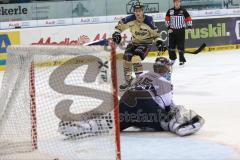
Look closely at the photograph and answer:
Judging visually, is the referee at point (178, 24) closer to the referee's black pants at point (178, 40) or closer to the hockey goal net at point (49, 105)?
the referee's black pants at point (178, 40)

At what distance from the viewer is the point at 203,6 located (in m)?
15.4

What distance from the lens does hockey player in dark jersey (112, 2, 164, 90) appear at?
345 inches

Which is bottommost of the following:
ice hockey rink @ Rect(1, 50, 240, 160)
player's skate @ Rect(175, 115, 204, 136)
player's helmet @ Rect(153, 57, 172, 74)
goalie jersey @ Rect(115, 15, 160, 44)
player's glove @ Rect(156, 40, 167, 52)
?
ice hockey rink @ Rect(1, 50, 240, 160)

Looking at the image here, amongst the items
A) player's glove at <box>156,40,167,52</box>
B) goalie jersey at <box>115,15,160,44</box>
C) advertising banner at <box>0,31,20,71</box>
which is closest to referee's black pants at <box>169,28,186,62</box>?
advertising banner at <box>0,31,20,71</box>

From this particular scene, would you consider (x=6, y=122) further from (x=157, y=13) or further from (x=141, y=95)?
(x=157, y=13)

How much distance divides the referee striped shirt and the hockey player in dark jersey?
10.6ft

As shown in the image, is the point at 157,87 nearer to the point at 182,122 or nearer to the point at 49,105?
the point at 182,122

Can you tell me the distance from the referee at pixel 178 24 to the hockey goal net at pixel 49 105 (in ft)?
23.1

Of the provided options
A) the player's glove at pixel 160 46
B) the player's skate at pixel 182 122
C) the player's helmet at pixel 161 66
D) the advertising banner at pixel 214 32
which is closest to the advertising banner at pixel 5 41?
the advertising banner at pixel 214 32

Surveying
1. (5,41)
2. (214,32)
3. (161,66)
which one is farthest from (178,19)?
(161,66)

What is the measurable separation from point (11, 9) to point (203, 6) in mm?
4700

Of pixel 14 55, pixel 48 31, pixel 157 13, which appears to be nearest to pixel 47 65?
pixel 14 55

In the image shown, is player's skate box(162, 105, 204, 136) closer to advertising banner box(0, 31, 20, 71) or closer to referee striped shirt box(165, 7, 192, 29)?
referee striped shirt box(165, 7, 192, 29)

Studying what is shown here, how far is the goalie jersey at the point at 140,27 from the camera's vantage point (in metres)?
8.85
